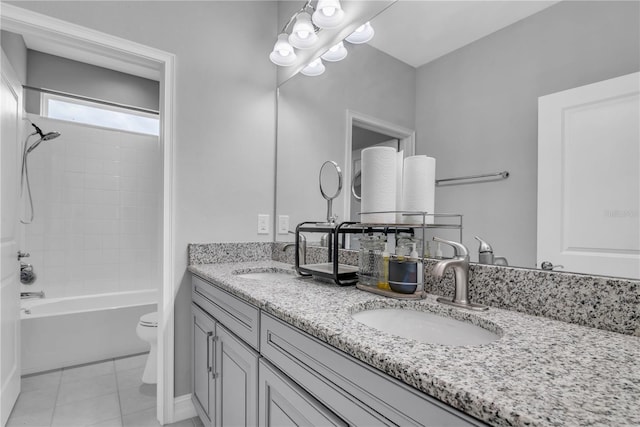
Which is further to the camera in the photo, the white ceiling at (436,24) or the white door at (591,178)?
the white ceiling at (436,24)

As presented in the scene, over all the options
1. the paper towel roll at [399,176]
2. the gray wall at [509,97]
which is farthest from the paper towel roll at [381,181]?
the gray wall at [509,97]

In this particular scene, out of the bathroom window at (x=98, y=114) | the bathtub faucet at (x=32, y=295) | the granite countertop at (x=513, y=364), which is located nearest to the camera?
the granite countertop at (x=513, y=364)

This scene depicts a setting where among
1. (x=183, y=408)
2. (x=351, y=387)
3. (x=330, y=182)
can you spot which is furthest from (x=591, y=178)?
(x=183, y=408)

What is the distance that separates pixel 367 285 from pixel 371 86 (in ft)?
2.89

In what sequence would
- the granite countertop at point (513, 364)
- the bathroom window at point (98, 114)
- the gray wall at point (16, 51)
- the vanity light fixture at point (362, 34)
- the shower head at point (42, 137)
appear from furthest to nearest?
the bathroom window at point (98, 114), the shower head at point (42, 137), the gray wall at point (16, 51), the vanity light fixture at point (362, 34), the granite countertop at point (513, 364)

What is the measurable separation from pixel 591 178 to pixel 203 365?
1.67 meters

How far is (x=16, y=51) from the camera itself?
235cm

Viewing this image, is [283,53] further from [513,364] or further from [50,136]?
[50,136]

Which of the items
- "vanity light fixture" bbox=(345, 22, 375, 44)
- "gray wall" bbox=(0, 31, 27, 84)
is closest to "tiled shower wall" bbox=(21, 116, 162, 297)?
"gray wall" bbox=(0, 31, 27, 84)

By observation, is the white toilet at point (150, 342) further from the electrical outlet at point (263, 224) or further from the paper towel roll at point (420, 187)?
the paper towel roll at point (420, 187)

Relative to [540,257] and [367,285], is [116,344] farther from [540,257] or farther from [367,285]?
[540,257]

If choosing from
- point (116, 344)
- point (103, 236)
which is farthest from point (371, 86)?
point (103, 236)

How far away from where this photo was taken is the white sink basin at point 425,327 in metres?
0.83

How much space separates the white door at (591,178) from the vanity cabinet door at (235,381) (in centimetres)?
97
